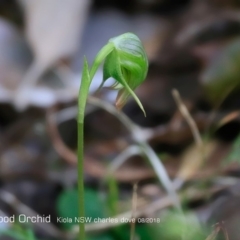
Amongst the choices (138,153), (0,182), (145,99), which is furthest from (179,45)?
(0,182)

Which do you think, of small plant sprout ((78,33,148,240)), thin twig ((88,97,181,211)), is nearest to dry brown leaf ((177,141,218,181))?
thin twig ((88,97,181,211))

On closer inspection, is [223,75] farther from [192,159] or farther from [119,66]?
[119,66]

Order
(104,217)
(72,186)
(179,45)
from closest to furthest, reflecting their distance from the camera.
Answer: (104,217) < (72,186) < (179,45)


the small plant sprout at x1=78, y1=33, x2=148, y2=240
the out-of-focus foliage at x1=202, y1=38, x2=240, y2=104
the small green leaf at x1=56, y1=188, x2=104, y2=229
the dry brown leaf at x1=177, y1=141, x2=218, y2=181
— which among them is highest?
the out-of-focus foliage at x1=202, y1=38, x2=240, y2=104

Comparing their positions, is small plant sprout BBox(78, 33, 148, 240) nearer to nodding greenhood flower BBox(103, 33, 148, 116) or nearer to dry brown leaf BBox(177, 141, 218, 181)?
nodding greenhood flower BBox(103, 33, 148, 116)

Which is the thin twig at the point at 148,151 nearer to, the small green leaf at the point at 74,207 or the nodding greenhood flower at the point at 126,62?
the small green leaf at the point at 74,207

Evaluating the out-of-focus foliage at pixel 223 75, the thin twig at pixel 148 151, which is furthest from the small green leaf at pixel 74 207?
the out-of-focus foliage at pixel 223 75

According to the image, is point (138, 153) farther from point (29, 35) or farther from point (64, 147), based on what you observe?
point (29, 35)

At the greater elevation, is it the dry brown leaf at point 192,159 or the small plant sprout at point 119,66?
the dry brown leaf at point 192,159
